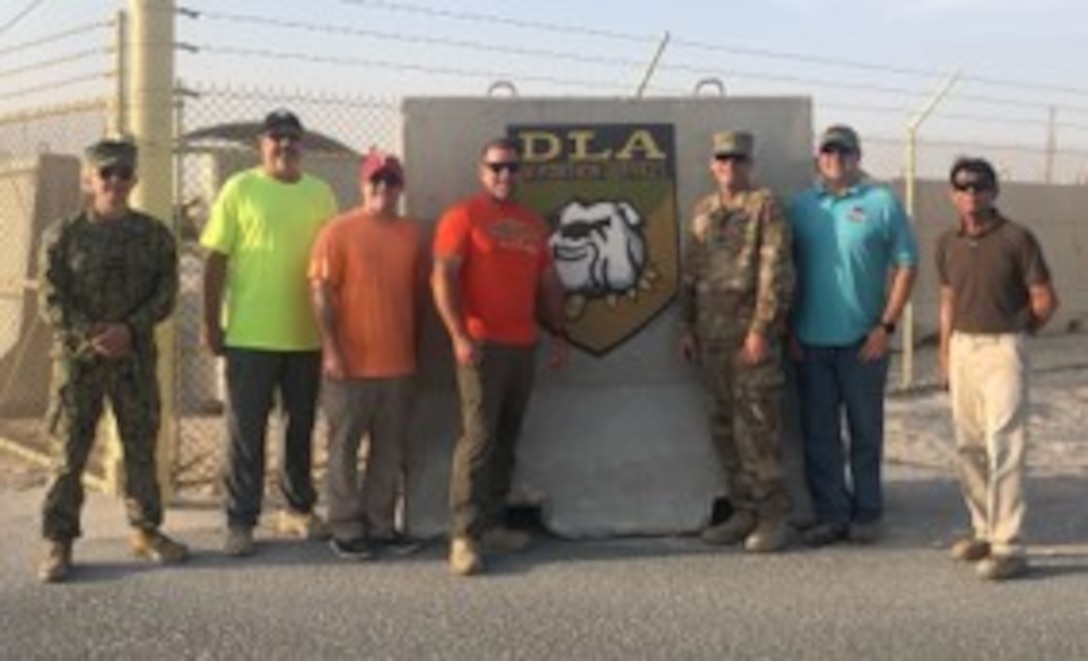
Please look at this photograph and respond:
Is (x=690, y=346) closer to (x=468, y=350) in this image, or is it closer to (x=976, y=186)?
(x=468, y=350)

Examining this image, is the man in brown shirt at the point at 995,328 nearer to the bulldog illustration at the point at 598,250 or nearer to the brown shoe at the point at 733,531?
the brown shoe at the point at 733,531

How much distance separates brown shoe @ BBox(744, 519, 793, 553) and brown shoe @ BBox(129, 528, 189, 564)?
2.62 m

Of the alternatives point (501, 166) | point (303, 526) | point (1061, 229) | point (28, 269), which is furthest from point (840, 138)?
point (1061, 229)

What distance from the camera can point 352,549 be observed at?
662 cm

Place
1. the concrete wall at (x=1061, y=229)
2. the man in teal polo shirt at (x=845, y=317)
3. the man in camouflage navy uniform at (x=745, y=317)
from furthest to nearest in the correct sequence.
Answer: the concrete wall at (x=1061, y=229)
the man in teal polo shirt at (x=845, y=317)
the man in camouflage navy uniform at (x=745, y=317)

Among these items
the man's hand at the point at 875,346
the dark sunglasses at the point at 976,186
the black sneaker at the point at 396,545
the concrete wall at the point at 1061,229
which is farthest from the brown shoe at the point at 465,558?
the concrete wall at the point at 1061,229

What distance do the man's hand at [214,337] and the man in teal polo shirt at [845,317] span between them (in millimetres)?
2728

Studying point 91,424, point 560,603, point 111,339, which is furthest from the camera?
point 91,424

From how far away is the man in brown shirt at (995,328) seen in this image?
634 centimetres

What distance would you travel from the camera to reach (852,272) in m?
6.88

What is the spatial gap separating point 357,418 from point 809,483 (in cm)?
225

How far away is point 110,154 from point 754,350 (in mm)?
3022

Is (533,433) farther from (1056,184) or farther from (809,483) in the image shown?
(1056,184)

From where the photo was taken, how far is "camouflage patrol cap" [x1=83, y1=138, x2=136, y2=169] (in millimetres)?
6258
